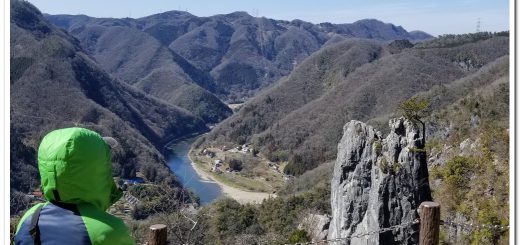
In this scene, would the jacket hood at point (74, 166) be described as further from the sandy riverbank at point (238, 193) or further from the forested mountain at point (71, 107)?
the sandy riverbank at point (238, 193)

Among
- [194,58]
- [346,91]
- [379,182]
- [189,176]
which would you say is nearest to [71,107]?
[189,176]

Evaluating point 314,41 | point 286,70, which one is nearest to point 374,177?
point 286,70

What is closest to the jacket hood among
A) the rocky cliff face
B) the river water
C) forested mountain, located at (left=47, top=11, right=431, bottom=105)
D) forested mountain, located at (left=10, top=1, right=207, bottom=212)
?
the rocky cliff face

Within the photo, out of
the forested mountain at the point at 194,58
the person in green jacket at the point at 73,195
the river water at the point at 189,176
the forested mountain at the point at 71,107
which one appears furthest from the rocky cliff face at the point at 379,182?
the forested mountain at the point at 194,58

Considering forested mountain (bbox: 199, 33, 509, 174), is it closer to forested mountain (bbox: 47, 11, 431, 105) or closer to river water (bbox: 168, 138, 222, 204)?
river water (bbox: 168, 138, 222, 204)

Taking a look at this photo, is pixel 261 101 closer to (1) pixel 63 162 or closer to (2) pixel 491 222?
(2) pixel 491 222
